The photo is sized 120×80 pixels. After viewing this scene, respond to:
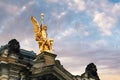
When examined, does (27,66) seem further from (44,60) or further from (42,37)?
(42,37)

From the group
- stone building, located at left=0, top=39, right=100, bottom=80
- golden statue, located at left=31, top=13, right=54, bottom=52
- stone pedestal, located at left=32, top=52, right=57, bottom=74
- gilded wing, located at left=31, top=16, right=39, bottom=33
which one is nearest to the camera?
stone building, located at left=0, top=39, right=100, bottom=80

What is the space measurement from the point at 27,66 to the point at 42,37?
5.31 m

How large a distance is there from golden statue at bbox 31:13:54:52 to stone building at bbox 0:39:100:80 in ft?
3.73

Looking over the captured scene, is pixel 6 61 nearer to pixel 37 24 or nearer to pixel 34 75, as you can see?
pixel 34 75

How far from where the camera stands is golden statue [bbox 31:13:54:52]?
52938 millimetres

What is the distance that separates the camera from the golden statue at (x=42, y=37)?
2084 inches

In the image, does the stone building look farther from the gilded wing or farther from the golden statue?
the gilded wing

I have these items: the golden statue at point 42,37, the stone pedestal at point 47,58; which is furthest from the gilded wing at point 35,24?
the stone pedestal at point 47,58

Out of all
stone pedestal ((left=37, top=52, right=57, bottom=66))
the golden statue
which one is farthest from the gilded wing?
stone pedestal ((left=37, top=52, right=57, bottom=66))

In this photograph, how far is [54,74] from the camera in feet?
165

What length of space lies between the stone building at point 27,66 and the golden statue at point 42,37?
1.14 metres

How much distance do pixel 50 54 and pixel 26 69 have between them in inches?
182

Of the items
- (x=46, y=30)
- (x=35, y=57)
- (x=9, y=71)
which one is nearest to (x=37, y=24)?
(x=46, y=30)

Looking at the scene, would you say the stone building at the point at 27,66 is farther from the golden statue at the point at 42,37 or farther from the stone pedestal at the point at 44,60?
the golden statue at the point at 42,37
